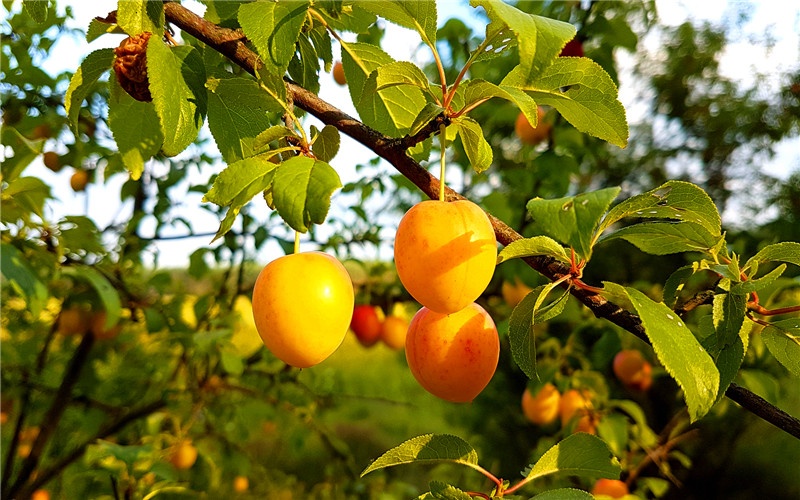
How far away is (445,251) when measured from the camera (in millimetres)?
486

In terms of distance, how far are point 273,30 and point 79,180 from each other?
1.20m

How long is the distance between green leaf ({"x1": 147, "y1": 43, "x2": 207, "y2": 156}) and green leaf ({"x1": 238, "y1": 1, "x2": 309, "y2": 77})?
0.24 ft

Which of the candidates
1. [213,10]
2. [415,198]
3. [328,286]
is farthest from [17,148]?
[415,198]

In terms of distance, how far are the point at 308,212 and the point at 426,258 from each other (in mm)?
96

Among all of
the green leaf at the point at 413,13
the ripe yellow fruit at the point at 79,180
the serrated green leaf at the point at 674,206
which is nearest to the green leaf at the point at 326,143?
the green leaf at the point at 413,13

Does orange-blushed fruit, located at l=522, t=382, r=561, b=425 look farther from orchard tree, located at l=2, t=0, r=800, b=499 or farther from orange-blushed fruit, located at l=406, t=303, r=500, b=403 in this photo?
orange-blushed fruit, located at l=406, t=303, r=500, b=403

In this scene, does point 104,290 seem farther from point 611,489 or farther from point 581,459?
point 611,489

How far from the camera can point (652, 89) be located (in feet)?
8.13

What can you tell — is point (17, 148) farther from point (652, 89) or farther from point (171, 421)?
point (652, 89)

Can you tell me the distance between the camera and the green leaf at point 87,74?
0.59m

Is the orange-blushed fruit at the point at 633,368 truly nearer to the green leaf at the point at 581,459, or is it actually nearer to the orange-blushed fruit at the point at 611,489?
the orange-blushed fruit at the point at 611,489

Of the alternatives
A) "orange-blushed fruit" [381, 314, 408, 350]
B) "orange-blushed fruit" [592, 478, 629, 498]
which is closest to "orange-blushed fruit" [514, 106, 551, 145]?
"orange-blushed fruit" [381, 314, 408, 350]

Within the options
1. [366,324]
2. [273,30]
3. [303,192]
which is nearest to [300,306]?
[303,192]

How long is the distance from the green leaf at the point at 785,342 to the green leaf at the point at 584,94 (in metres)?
0.20
